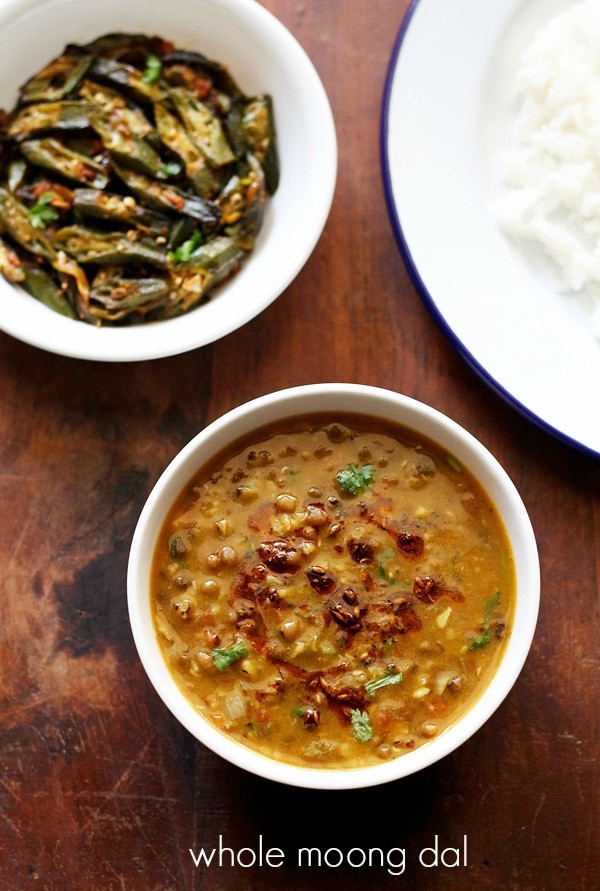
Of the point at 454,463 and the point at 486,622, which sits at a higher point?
the point at 454,463

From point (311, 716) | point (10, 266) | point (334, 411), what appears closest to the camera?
point (311, 716)

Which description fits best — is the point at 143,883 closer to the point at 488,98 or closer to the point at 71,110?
the point at 71,110

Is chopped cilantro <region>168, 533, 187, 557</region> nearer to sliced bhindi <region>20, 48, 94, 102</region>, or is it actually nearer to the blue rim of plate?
the blue rim of plate

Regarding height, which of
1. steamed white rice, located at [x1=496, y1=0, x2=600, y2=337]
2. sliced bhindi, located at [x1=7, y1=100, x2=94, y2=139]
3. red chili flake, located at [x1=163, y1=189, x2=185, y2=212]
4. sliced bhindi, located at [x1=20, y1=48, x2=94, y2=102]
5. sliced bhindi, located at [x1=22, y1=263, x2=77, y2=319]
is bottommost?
steamed white rice, located at [x1=496, y1=0, x2=600, y2=337]

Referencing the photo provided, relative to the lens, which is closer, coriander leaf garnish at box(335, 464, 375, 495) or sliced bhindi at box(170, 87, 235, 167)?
coriander leaf garnish at box(335, 464, 375, 495)

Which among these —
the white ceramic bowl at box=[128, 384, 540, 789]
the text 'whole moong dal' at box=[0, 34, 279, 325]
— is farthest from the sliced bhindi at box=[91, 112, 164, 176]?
the white ceramic bowl at box=[128, 384, 540, 789]

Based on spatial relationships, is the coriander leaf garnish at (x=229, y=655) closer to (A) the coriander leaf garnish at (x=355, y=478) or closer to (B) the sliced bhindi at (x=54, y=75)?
(A) the coriander leaf garnish at (x=355, y=478)

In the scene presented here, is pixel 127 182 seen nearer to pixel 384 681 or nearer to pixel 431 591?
pixel 431 591

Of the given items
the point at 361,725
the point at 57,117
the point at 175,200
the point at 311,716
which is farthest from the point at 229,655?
the point at 57,117
